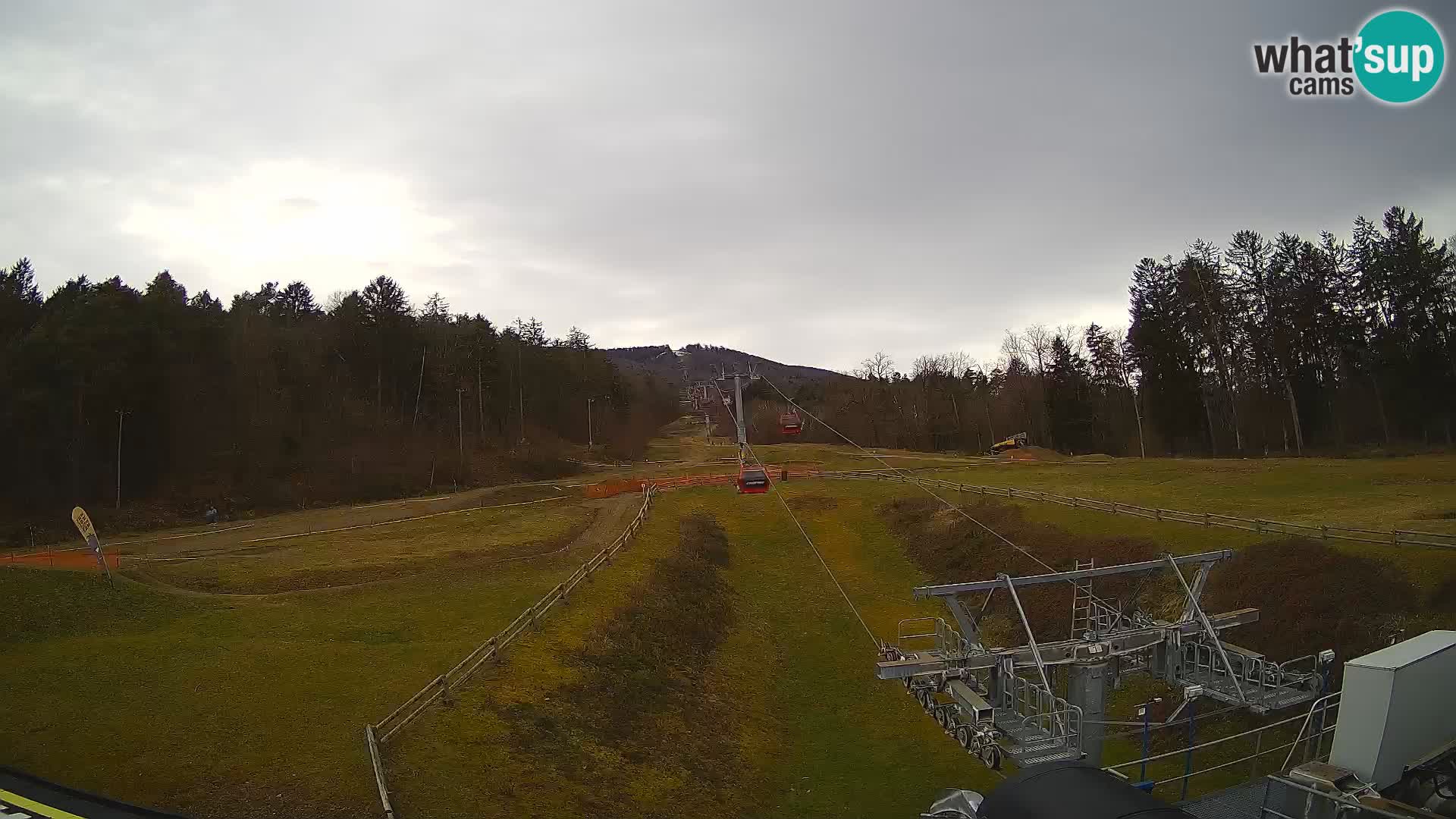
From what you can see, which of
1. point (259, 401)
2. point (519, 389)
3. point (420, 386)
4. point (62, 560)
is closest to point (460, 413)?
point (420, 386)

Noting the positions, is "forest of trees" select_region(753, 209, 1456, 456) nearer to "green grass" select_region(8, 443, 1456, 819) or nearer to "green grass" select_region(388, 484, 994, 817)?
"green grass" select_region(8, 443, 1456, 819)

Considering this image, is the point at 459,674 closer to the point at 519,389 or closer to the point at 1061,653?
the point at 1061,653

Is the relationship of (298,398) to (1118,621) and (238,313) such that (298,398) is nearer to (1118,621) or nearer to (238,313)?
(238,313)

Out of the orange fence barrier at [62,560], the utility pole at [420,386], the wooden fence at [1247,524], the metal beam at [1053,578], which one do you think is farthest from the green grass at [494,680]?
the utility pole at [420,386]

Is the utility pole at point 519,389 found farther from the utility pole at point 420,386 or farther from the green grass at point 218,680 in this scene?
the green grass at point 218,680

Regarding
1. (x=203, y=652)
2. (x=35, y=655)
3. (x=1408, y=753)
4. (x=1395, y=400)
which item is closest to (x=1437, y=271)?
(x=1395, y=400)
